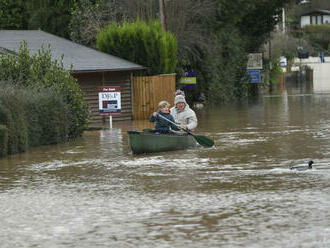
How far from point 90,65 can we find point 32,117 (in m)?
10.8

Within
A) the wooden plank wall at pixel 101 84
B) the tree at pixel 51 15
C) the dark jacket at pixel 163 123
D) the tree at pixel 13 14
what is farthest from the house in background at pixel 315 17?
the dark jacket at pixel 163 123

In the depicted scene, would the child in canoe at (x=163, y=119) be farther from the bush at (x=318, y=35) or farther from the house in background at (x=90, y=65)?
the bush at (x=318, y=35)

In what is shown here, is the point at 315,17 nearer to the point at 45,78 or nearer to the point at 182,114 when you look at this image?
the point at 45,78

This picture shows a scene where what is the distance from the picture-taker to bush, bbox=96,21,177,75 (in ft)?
130

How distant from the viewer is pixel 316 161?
1920 centimetres

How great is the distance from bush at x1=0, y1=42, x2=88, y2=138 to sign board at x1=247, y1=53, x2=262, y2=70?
35.1 m

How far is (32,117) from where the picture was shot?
25.1 metres

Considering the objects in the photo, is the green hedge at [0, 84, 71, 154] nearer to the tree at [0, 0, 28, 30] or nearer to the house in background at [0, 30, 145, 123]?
the house in background at [0, 30, 145, 123]

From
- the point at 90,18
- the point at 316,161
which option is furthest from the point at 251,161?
the point at 90,18

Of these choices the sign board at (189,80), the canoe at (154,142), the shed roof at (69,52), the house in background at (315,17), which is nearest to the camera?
the canoe at (154,142)

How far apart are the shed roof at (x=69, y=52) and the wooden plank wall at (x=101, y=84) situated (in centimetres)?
66

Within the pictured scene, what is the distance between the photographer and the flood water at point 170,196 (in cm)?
1089

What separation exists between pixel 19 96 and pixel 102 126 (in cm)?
1083

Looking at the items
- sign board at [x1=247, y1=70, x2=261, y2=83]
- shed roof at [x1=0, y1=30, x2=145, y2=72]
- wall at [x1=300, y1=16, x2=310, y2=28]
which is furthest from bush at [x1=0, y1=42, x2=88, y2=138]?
wall at [x1=300, y1=16, x2=310, y2=28]
